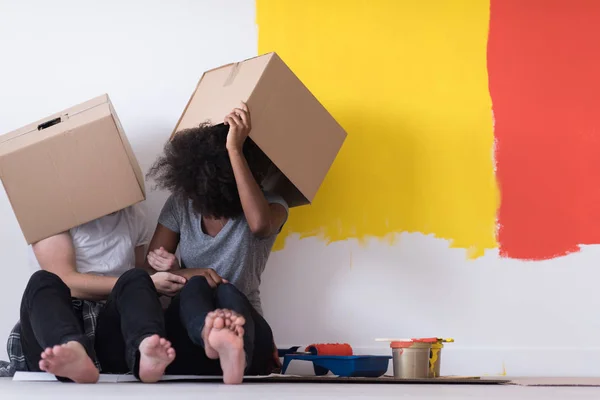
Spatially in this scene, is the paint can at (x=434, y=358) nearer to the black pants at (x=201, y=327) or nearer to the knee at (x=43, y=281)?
the black pants at (x=201, y=327)

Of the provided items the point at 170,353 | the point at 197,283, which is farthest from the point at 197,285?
the point at 170,353

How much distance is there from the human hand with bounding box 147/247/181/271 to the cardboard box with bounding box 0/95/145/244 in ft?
0.57

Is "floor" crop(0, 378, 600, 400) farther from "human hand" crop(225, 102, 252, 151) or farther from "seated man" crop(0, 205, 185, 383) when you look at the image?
"human hand" crop(225, 102, 252, 151)

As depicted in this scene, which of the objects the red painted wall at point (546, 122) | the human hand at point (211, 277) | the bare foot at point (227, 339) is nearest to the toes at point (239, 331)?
the bare foot at point (227, 339)

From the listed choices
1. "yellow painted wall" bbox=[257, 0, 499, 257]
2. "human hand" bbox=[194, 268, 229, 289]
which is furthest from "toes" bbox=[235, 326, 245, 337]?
"yellow painted wall" bbox=[257, 0, 499, 257]

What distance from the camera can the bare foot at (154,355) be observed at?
53.0 inches

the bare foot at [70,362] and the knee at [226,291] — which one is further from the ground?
the knee at [226,291]

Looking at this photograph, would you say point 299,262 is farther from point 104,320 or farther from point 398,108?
point 104,320

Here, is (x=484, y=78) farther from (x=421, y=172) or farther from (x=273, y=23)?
(x=273, y=23)

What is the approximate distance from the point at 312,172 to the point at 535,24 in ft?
3.17

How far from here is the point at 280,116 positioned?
1788 millimetres

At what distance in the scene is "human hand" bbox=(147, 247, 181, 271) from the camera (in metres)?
1.86

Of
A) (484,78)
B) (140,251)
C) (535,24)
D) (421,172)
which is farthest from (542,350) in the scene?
(140,251)

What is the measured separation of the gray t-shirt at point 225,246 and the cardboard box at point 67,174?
0.64 ft
